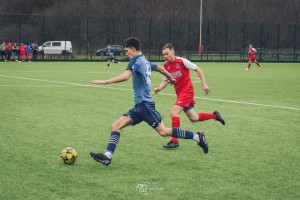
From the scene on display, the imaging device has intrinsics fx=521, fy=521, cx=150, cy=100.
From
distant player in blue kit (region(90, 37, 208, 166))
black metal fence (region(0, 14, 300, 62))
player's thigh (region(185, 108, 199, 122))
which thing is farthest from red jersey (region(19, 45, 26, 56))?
distant player in blue kit (region(90, 37, 208, 166))

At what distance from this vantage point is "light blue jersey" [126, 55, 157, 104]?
729 cm

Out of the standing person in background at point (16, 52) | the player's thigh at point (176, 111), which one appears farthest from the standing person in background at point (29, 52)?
the player's thigh at point (176, 111)

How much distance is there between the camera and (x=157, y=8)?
3258 inches

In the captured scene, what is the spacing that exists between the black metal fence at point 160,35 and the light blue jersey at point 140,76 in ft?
158

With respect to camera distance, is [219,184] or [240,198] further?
[219,184]

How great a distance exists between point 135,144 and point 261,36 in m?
55.5

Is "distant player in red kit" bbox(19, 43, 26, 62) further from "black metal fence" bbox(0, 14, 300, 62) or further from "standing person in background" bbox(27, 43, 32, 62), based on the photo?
"black metal fence" bbox(0, 14, 300, 62)

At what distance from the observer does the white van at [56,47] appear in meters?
57.0

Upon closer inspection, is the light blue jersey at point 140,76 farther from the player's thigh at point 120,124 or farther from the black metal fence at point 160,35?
the black metal fence at point 160,35

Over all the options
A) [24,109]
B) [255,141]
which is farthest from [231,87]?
[255,141]

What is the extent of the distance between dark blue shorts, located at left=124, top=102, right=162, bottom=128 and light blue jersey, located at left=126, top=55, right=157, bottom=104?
7cm

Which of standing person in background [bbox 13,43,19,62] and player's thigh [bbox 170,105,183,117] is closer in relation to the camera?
player's thigh [bbox 170,105,183,117]

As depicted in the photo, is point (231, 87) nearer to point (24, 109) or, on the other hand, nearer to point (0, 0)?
point (24, 109)

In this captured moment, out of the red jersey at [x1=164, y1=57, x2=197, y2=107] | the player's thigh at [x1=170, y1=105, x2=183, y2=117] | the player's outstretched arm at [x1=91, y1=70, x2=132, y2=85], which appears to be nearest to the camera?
the player's outstretched arm at [x1=91, y1=70, x2=132, y2=85]
